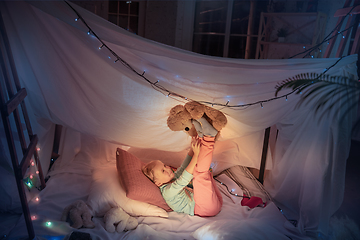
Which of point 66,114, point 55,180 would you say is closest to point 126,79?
point 66,114

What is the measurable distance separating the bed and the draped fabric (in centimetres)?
36

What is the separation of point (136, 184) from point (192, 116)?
67 centimetres

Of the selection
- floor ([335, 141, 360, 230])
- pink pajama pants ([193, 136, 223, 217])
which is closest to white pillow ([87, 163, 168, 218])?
pink pajama pants ([193, 136, 223, 217])

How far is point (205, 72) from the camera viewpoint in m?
1.85

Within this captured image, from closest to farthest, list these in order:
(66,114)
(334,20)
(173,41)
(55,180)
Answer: (66,114) < (55,180) < (334,20) < (173,41)

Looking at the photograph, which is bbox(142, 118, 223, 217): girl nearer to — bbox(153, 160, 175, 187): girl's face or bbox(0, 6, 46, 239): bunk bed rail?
bbox(153, 160, 175, 187): girl's face

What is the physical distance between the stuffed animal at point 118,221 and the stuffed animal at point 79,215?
0.35 feet

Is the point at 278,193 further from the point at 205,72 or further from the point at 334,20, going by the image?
the point at 334,20

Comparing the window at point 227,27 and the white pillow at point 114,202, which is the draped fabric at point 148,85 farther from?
the window at point 227,27

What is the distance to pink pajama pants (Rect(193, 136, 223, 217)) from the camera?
6.50 feet

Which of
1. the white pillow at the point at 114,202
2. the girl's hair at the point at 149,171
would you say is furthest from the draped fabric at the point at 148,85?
the white pillow at the point at 114,202

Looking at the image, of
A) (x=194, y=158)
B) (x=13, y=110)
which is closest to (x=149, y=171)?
(x=194, y=158)

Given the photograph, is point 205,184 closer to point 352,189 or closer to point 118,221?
point 118,221

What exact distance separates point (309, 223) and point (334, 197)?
0.29 m
